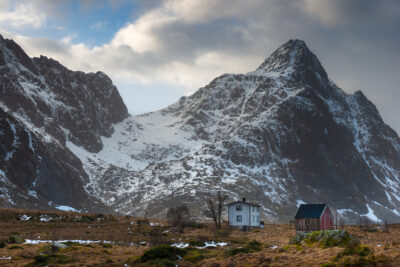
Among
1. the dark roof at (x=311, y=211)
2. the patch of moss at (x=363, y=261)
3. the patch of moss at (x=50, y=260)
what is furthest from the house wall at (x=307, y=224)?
the patch of moss at (x=363, y=261)

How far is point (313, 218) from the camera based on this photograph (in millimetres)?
78875

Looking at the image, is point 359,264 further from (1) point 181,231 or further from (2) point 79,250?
(1) point 181,231

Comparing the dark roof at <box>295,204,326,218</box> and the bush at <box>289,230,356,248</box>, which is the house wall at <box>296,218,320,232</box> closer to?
the dark roof at <box>295,204,326,218</box>

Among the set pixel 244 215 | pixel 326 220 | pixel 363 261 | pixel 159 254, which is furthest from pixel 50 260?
pixel 244 215

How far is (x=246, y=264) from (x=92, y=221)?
80602 mm

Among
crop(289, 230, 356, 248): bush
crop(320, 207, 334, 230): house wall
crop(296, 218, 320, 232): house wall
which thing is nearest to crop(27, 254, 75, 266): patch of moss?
crop(289, 230, 356, 248): bush

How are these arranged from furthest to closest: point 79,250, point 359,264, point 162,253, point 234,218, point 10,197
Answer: point 10,197
point 234,218
point 79,250
point 162,253
point 359,264

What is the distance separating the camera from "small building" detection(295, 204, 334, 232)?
78375 millimetres

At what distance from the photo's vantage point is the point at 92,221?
10331 cm

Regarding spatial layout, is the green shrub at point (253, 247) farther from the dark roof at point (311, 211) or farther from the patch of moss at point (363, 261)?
the dark roof at point (311, 211)

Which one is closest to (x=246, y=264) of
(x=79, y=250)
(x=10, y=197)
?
(x=79, y=250)

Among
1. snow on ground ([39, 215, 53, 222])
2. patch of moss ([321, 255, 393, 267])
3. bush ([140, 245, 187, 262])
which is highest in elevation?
snow on ground ([39, 215, 53, 222])

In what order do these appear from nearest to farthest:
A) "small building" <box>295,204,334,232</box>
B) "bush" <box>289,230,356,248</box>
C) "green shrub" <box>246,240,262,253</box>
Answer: "bush" <box>289,230,356,248</box>, "green shrub" <box>246,240,262,253</box>, "small building" <box>295,204,334,232</box>

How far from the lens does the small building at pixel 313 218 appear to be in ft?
257
